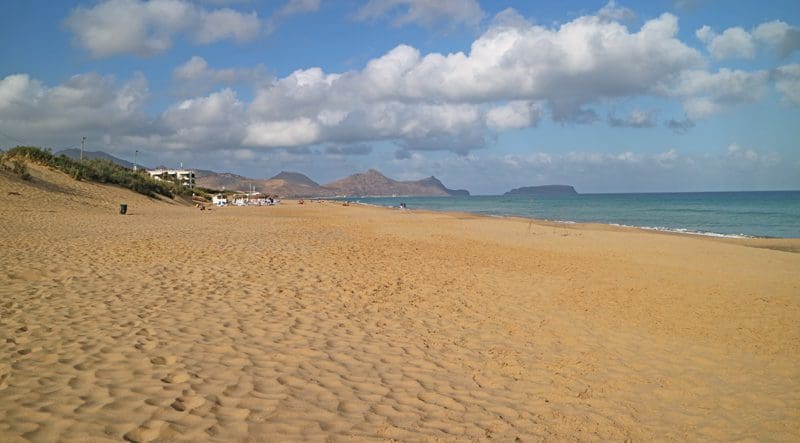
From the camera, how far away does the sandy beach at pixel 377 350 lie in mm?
3779

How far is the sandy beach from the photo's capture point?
378 centimetres

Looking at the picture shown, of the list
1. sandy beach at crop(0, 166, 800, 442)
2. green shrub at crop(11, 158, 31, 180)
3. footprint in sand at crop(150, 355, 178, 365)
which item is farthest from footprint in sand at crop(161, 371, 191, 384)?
green shrub at crop(11, 158, 31, 180)

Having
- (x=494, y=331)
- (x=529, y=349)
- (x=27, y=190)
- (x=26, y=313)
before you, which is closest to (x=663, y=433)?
(x=529, y=349)

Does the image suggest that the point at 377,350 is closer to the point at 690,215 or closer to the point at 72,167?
the point at 72,167

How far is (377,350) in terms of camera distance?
5.63m

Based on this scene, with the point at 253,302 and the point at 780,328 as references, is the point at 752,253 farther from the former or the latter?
the point at 253,302

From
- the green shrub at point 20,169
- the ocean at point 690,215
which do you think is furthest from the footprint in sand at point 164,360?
the ocean at point 690,215

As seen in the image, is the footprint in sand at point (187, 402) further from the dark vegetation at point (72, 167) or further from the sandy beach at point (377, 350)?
the dark vegetation at point (72, 167)

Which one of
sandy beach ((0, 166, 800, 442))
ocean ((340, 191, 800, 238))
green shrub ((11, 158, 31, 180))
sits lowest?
sandy beach ((0, 166, 800, 442))

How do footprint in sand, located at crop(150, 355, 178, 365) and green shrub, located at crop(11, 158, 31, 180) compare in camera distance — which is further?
green shrub, located at crop(11, 158, 31, 180)

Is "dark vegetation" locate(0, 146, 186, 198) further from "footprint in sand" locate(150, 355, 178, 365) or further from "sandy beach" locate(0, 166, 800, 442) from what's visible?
"footprint in sand" locate(150, 355, 178, 365)

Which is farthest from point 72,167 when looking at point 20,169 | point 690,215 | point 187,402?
point 690,215

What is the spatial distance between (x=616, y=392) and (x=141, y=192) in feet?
140

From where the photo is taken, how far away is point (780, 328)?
24.6ft
